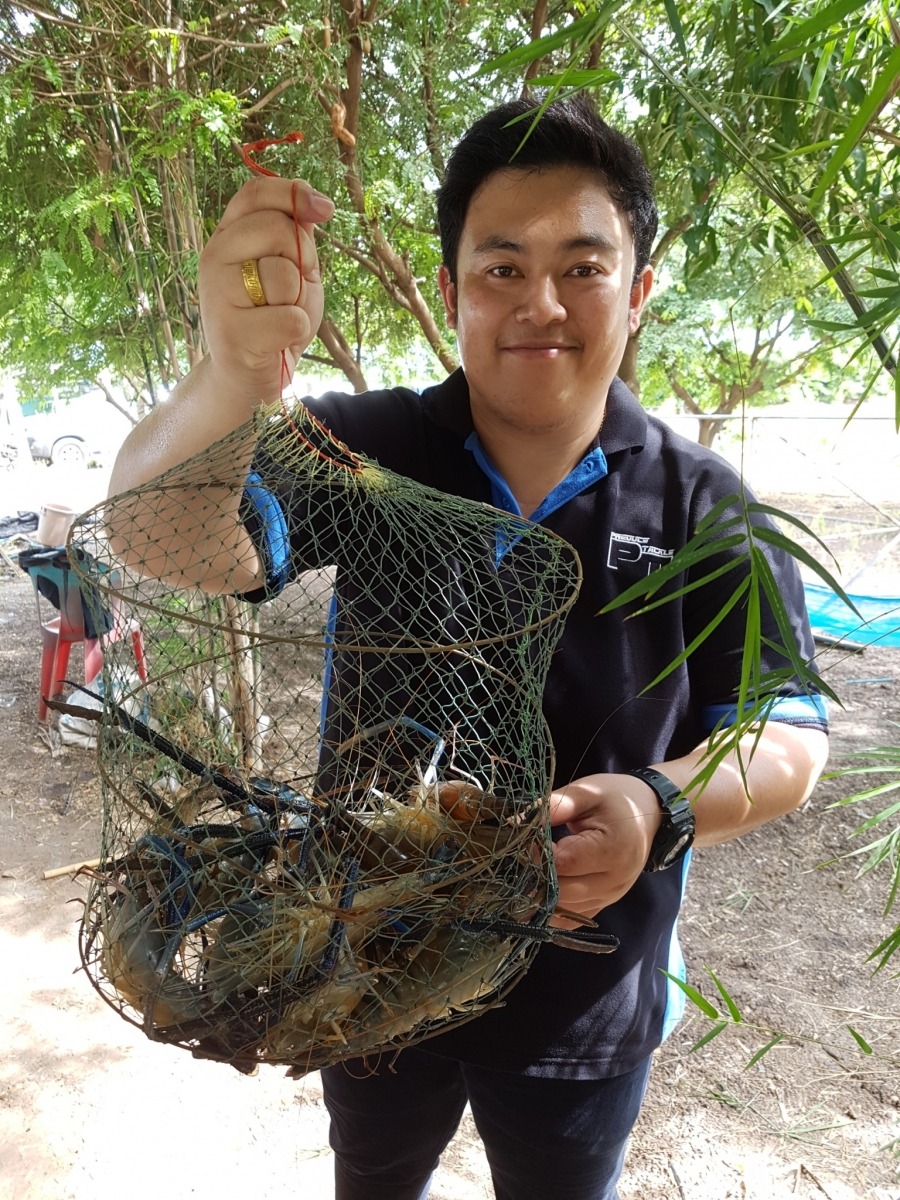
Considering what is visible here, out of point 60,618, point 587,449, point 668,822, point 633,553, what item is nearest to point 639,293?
point 587,449

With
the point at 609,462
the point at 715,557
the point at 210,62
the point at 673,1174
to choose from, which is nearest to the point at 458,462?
the point at 609,462

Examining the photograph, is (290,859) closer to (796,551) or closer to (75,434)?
(796,551)

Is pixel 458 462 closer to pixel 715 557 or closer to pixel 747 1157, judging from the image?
pixel 715 557

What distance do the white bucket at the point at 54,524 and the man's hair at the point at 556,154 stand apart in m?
2.98

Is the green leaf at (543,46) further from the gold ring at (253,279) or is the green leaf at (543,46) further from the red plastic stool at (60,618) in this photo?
the red plastic stool at (60,618)

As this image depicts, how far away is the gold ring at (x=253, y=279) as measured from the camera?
30.3 inches

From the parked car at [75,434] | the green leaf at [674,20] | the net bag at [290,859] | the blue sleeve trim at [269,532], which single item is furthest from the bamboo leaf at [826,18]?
the parked car at [75,434]

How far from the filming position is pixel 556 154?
97 centimetres

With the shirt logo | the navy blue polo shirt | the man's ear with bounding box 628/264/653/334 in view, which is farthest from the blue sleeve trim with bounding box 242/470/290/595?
the man's ear with bounding box 628/264/653/334

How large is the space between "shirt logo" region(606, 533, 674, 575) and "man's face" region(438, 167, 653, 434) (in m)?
0.17

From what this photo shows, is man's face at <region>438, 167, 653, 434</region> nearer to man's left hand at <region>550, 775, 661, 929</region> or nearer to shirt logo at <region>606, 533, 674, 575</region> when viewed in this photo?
shirt logo at <region>606, 533, 674, 575</region>

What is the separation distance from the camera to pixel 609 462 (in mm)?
1119

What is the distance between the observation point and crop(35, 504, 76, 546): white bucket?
3.57m

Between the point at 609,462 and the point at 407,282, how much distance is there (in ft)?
7.24
